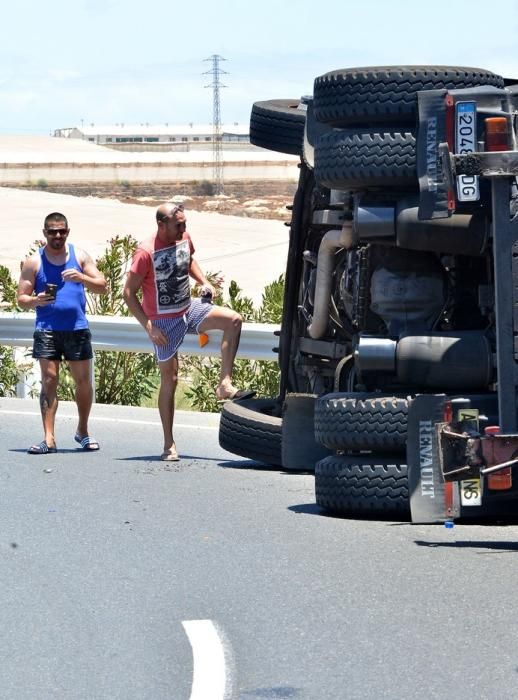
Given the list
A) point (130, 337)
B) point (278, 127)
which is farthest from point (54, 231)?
point (130, 337)

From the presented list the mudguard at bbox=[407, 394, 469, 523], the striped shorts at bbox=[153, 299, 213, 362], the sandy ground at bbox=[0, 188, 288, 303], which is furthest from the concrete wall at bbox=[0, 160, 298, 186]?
the mudguard at bbox=[407, 394, 469, 523]

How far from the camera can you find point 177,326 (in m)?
11.7

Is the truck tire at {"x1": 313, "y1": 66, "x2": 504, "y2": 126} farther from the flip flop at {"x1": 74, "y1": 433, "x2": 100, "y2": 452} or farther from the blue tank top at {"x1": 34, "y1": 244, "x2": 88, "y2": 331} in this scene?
the flip flop at {"x1": 74, "y1": 433, "x2": 100, "y2": 452}

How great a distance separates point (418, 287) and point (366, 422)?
77 cm

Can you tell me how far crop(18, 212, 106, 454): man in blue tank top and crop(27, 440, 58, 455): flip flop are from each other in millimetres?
196

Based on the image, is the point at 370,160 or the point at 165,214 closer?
the point at 370,160

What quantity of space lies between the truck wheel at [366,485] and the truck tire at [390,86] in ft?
5.90

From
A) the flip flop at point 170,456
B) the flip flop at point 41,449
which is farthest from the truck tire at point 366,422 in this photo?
the flip flop at point 41,449

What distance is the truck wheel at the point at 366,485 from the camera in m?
8.59

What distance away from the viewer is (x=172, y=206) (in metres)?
11.3

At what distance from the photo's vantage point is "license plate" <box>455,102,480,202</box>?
25.5ft

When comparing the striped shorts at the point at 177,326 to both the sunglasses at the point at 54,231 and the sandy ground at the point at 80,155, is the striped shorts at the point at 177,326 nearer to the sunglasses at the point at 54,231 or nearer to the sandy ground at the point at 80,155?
the sunglasses at the point at 54,231

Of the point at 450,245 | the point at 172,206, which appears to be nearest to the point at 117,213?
the point at 172,206

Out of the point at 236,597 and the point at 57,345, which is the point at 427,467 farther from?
the point at 57,345
